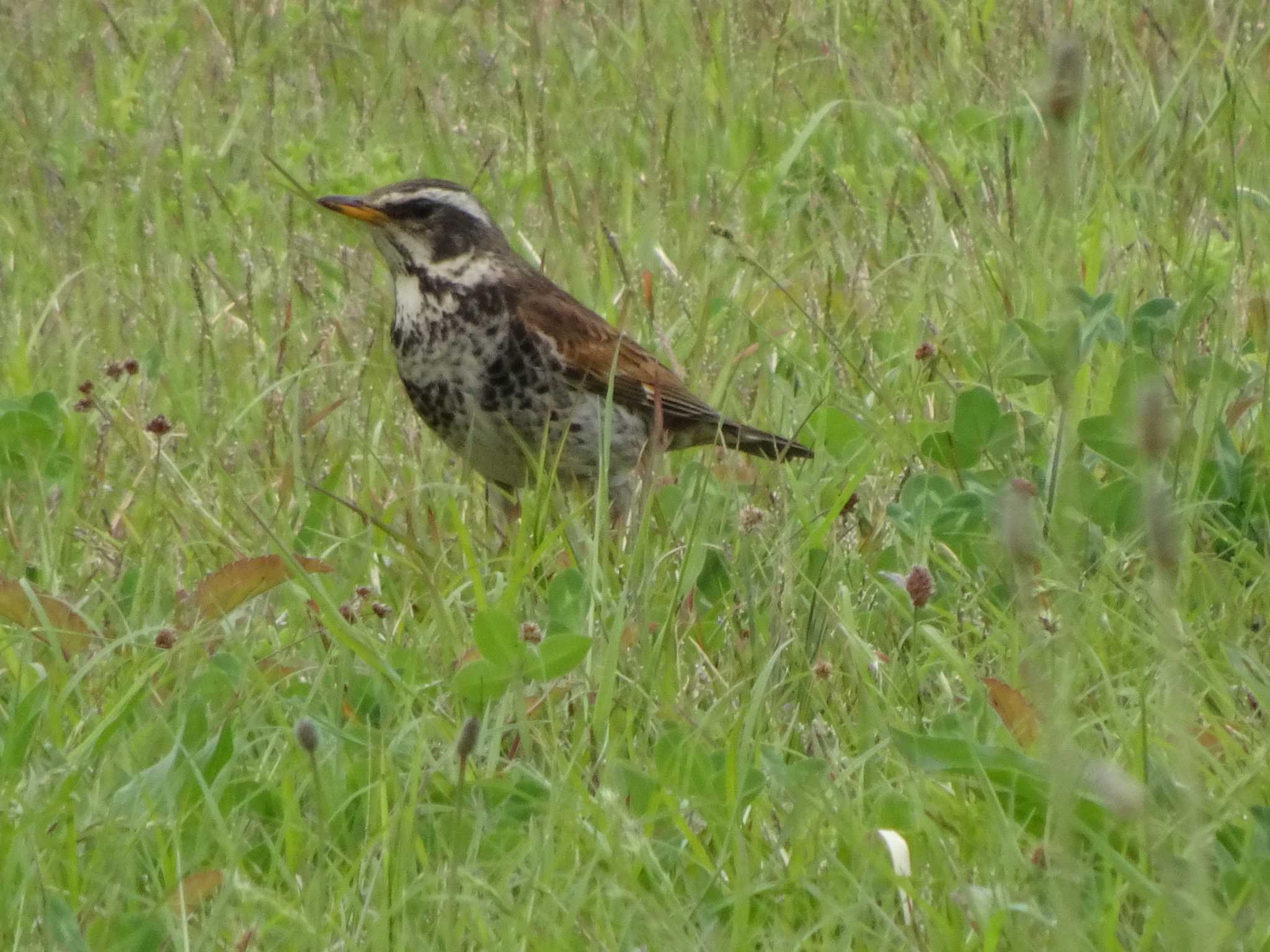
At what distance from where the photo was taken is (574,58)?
28.3ft

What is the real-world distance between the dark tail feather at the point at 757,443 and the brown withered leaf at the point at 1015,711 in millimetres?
1681

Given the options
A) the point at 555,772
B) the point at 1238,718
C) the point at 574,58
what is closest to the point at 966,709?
the point at 1238,718

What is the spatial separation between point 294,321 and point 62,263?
3.26 feet

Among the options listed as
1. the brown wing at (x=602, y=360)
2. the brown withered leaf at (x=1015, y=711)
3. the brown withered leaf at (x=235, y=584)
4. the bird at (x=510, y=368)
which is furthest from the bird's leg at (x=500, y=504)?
the brown withered leaf at (x=1015, y=711)

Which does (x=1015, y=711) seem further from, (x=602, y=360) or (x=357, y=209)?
(x=357, y=209)

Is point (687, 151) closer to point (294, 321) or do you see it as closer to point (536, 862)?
point (294, 321)

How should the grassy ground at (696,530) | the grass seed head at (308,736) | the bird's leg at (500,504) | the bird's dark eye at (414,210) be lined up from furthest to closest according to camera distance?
the bird's dark eye at (414,210) → the bird's leg at (500,504) → the grassy ground at (696,530) → the grass seed head at (308,736)

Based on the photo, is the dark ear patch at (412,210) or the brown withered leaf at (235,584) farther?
the dark ear patch at (412,210)

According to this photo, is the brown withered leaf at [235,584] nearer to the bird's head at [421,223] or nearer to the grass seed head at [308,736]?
the grass seed head at [308,736]

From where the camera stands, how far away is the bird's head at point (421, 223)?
5461 millimetres

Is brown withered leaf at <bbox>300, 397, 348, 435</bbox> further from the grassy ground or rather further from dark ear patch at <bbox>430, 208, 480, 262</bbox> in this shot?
dark ear patch at <bbox>430, 208, 480, 262</bbox>

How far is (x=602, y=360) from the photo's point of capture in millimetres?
5223

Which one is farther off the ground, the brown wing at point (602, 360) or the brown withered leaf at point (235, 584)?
the brown withered leaf at point (235, 584)

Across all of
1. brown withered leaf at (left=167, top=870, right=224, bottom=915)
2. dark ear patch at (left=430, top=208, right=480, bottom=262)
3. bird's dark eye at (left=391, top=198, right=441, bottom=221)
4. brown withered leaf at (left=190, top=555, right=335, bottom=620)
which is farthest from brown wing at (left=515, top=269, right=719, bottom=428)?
brown withered leaf at (left=167, top=870, right=224, bottom=915)
